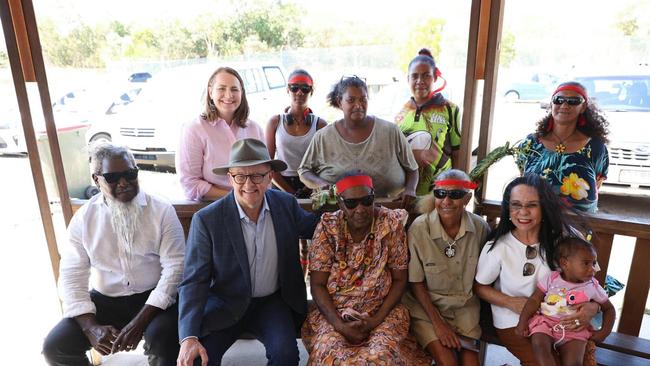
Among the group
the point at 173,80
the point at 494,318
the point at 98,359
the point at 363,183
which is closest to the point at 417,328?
the point at 494,318

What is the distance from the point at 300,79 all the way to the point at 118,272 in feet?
5.95

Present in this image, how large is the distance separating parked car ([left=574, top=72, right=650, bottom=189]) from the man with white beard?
17.5 ft

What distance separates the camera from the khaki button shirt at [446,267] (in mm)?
2379

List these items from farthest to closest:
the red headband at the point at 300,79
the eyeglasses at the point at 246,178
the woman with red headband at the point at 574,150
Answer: the red headband at the point at 300,79 < the woman with red headband at the point at 574,150 < the eyeglasses at the point at 246,178

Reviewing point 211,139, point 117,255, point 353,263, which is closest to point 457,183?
point 353,263

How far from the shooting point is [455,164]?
310 centimetres

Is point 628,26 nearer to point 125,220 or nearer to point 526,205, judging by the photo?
point 526,205

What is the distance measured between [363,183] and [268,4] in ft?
59.5

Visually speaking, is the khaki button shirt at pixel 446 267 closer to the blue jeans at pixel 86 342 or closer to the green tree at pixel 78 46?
the blue jeans at pixel 86 342

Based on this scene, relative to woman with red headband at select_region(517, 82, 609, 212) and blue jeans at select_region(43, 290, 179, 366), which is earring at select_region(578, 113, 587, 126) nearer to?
woman with red headband at select_region(517, 82, 609, 212)

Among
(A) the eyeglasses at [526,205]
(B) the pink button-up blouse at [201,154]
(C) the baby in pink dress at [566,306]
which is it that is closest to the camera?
(C) the baby in pink dress at [566,306]

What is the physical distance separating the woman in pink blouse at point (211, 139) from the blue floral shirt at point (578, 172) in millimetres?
1976

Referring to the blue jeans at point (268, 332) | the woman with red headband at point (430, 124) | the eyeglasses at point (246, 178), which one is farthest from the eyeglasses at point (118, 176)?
the woman with red headband at point (430, 124)

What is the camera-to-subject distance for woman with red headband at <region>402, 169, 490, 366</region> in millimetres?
2326
